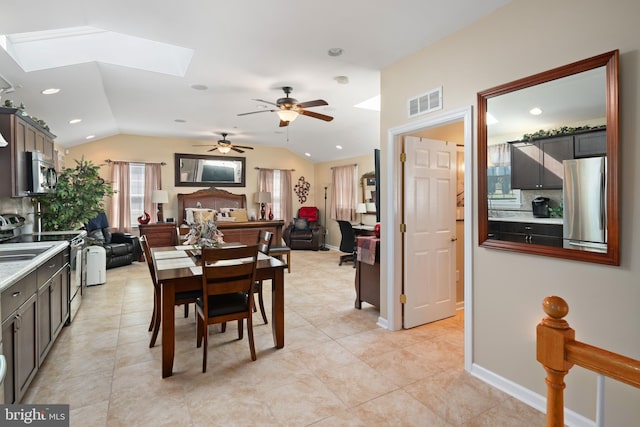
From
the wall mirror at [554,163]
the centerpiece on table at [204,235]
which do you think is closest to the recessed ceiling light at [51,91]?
the centerpiece on table at [204,235]

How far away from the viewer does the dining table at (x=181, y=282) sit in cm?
256

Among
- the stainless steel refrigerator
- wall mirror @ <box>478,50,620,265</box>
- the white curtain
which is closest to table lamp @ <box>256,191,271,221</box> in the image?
the white curtain

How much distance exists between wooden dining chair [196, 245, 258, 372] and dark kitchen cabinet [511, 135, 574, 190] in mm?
1994

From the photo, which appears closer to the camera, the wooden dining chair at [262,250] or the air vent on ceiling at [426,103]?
the air vent on ceiling at [426,103]

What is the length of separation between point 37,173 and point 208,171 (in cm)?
488

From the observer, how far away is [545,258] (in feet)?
7.11

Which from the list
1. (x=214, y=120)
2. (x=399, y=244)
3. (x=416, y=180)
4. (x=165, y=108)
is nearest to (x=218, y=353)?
(x=399, y=244)

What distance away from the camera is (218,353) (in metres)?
2.96

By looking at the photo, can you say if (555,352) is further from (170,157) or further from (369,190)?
(170,157)

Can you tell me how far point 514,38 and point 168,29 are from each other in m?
2.65

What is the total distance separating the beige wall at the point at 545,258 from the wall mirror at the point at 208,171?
250 inches

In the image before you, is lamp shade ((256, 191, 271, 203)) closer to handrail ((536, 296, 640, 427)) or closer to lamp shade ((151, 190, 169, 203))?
lamp shade ((151, 190, 169, 203))

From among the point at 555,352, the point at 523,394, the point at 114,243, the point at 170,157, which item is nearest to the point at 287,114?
the point at 523,394

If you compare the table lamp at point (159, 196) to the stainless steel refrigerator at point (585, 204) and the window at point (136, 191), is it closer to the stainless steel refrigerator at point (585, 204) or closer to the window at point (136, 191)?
the window at point (136, 191)
